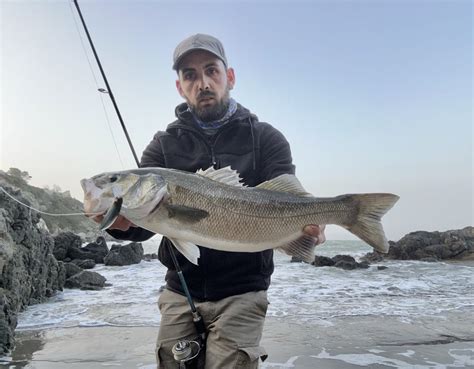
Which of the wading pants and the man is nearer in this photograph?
the wading pants

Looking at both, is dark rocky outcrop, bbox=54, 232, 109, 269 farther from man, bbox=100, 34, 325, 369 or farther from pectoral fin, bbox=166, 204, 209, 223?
pectoral fin, bbox=166, 204, 209, 223

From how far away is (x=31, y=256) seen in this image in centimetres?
1084

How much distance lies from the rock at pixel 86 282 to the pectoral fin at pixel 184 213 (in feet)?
39.5

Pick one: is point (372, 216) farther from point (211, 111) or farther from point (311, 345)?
point (311, 345)

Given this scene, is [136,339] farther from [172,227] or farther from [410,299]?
[410,299]

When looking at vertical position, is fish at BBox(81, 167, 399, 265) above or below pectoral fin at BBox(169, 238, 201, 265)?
above

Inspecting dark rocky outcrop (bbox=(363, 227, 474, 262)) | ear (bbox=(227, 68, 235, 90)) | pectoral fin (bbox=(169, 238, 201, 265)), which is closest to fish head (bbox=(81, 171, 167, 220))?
pectoral fin (bbox=(169, 238, 201, 265))

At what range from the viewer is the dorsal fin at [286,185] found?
126 inches

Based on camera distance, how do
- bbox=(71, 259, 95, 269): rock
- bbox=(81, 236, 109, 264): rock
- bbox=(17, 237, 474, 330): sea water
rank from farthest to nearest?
bbox=(81, 236, 109, 264): rock → bbox=(71, 259, 95, 269): rock → bbox=(17, 237, 474, 330): sea water

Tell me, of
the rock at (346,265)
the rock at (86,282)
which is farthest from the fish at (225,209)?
the rock at (346,265)

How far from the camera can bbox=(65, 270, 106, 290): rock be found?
13.8 meters

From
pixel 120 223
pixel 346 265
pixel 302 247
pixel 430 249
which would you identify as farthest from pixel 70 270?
pixel 430 249

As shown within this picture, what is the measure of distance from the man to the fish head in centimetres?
21

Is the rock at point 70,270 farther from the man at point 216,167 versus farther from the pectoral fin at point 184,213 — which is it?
the pectoral fin at point 184,213
